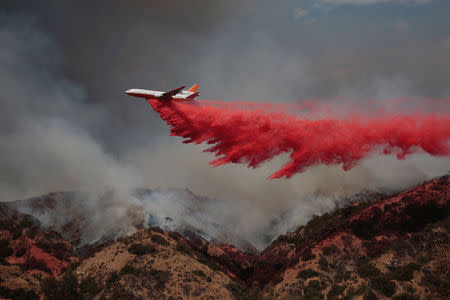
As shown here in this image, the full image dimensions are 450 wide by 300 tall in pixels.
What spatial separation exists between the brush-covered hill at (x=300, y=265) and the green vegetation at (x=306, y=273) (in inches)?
11.2

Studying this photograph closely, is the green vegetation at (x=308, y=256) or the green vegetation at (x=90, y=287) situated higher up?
the green vegetation at (x=308, y=256)

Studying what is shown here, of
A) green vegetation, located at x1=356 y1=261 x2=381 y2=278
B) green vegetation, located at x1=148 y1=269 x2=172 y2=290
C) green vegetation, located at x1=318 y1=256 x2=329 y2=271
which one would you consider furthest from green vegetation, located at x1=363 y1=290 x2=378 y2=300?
green vegetation, located at x1=148 y1=269 x2=172 y2=290

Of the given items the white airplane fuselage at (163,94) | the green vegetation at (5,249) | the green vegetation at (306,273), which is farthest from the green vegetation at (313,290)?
the green vegetation at (5,249)

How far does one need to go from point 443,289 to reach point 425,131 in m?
28.4

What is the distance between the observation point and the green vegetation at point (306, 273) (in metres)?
90.3

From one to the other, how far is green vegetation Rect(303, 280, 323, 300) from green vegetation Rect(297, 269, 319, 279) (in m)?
2.95

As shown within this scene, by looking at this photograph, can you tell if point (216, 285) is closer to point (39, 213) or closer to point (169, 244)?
point (169, 244)

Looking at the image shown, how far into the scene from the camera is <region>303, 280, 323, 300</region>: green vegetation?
79150mm

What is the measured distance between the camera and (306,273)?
91.3 m

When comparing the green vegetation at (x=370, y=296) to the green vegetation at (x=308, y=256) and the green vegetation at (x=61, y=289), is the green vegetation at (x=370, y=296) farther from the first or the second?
the green vegetation at (x=61, y=289)

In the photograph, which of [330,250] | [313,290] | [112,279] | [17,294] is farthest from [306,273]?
[17,294]

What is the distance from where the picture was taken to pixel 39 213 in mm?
190875

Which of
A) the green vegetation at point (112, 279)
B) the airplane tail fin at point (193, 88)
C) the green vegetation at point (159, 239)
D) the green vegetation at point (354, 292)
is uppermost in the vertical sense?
the airplane tail fin at point (193, 88)

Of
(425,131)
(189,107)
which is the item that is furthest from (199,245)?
(425,131)
